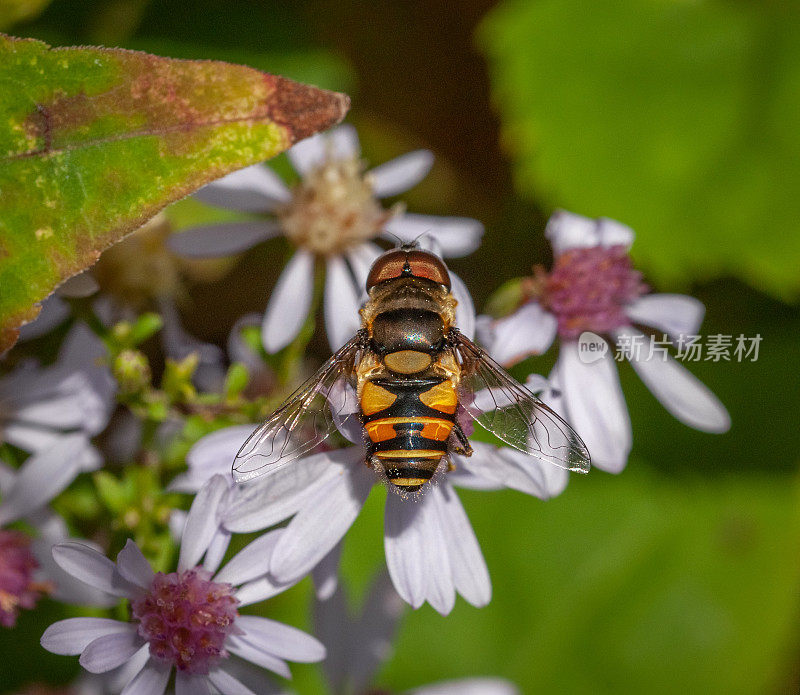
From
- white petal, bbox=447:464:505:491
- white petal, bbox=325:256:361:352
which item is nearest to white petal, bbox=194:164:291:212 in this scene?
white petal, bbox=325:256:361:352

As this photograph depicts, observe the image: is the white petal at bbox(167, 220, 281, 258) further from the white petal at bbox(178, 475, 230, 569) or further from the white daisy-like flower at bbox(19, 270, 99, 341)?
the white petal at bbox(178, 475, 230, 569)

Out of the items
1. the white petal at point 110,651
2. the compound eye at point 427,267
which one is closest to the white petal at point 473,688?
the white petal at point 110,651

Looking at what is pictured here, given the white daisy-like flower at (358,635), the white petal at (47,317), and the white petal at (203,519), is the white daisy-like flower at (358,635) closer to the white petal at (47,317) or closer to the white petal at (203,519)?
the white petal at (203,519)

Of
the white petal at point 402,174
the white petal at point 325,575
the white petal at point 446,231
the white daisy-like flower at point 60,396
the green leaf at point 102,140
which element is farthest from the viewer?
the white petal at point 402,174

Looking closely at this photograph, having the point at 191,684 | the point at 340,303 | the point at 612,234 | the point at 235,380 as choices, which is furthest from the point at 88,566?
the point at 612,234

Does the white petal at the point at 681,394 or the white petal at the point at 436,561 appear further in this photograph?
the white petal at the point at 681,394

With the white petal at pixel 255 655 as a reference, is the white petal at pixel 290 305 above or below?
above
